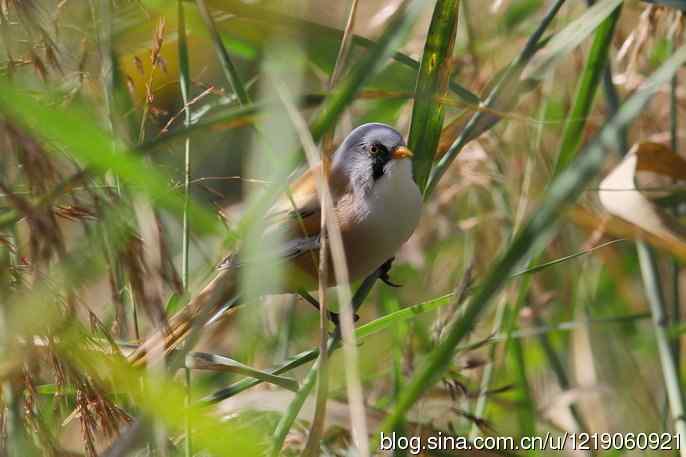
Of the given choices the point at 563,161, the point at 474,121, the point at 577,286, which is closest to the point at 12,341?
the point at 474,121

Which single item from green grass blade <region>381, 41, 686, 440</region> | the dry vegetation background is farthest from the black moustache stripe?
green grass blade <region>381, 41, 686, 440</region>

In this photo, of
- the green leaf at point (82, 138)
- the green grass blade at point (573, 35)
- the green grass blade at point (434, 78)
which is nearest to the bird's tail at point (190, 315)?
the green leaf at point (82, 138)

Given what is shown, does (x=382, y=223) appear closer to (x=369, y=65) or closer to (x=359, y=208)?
(x=359, y=208)

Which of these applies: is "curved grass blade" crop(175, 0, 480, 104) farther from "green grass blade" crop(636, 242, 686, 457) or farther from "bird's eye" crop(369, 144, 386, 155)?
"green grass blade" crop(636, 242, 686, 457)

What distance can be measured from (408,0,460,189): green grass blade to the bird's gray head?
0.23 metres

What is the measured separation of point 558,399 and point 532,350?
1.98 feet

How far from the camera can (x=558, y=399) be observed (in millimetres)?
2055

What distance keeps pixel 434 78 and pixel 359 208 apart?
44 centimetres

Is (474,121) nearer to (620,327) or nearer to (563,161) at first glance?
(563,161)

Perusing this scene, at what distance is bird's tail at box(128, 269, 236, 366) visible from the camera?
50.4 inches

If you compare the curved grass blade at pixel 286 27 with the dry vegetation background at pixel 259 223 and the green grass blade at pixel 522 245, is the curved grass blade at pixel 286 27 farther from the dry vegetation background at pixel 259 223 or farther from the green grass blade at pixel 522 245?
the green grass blade at pixel 522 245

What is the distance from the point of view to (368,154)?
1822mm

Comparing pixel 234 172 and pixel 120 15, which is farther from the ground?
pixel 234 172

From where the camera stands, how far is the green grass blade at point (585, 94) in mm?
1527
